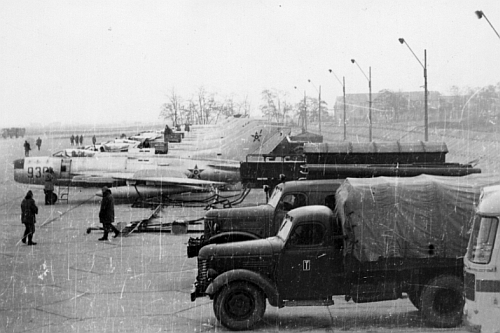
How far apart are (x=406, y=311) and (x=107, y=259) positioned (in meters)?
9.14

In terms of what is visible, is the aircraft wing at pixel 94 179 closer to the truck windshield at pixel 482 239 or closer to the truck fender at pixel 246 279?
the truck fender at pixel 246 279

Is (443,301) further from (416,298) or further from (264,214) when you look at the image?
(264,214)

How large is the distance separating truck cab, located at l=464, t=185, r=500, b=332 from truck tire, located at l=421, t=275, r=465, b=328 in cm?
131

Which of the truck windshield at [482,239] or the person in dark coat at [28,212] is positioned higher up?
the truck windshield at [482,239]

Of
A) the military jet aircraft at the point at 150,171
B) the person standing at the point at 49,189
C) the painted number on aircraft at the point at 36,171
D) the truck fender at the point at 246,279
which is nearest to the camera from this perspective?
the truck fender at the point at 246,279

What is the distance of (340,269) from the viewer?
449 inches

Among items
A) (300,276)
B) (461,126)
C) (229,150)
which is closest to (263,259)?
(300,276)

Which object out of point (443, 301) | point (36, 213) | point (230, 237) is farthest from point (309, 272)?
point (36, 213)

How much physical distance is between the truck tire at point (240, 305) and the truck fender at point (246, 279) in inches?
4.2

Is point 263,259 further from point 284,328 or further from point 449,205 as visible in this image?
point 449,205

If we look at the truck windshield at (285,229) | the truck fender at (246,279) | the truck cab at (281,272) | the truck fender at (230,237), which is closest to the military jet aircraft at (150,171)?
the truck fender at (230,237)

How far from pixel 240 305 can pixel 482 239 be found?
162 inches

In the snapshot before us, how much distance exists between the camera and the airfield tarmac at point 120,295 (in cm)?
1148

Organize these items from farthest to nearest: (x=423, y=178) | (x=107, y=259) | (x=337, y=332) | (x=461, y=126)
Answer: (x=461, y=126)
(x=107, y=259)
(x=423, y=178)
(x=337, y=332)
